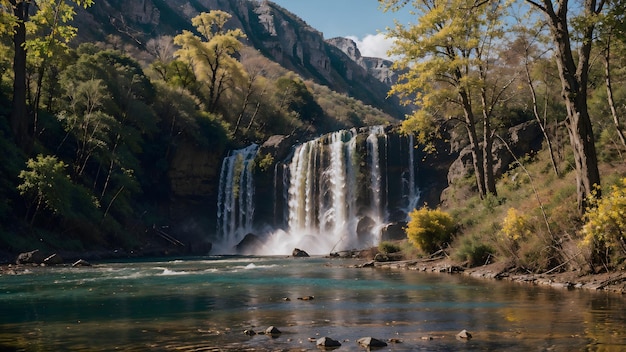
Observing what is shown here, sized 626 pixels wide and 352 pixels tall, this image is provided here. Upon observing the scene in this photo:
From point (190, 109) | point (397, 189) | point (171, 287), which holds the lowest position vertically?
point (171, 287)

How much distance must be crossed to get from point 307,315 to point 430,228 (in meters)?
15.1

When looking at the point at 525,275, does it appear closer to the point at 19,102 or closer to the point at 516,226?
the point at 516,226

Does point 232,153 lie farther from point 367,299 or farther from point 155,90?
point 367,299

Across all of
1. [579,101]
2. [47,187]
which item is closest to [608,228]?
[579,101]

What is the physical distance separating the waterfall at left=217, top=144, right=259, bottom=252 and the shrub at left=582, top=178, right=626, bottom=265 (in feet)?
148

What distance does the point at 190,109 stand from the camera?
209 ft

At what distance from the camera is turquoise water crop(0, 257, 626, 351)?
Answer: 31.8 ft

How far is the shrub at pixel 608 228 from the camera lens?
14.5 metres

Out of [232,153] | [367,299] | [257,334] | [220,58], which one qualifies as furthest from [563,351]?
[220,58]

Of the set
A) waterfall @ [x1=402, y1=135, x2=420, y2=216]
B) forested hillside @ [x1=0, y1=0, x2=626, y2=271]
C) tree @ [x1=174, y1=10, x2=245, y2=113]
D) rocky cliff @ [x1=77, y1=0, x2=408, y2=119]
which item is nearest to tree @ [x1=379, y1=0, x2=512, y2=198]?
forested hillside @ [x1=0, y1=0, x2=626, y2=271]

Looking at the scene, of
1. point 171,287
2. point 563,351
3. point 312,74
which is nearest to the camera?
point 563,351

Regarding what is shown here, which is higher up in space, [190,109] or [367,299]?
[190,109]

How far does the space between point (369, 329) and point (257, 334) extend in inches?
75.6

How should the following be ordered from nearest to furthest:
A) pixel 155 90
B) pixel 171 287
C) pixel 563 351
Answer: pixel 563 351 < pixel 171 287 < pixel 155 90
